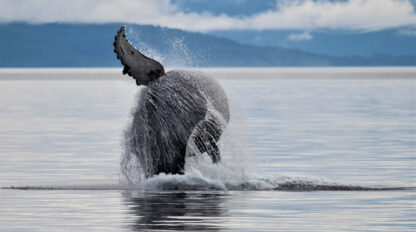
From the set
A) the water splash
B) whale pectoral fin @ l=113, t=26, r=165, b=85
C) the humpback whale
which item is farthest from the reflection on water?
the water splash

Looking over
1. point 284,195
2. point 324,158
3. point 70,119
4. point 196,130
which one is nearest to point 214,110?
point 196,130

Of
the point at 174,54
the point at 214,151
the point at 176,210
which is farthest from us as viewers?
the point at 174,54

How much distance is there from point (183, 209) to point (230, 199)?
141cm

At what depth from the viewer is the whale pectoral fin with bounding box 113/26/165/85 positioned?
1812cm

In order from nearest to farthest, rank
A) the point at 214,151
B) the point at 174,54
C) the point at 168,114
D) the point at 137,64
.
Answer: the point at 168,114
the point at 137,64
the point at 214,151
the point at 174,54

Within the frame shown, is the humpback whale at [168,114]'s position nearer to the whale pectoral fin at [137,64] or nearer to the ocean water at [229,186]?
the whale pectoral fin at [137,64]

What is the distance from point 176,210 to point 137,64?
3795 mm

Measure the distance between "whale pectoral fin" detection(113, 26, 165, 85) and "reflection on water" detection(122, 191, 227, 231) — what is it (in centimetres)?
214

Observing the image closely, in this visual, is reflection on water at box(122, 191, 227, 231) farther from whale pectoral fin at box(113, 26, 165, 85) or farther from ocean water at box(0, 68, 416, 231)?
whale pectoral fin at box(113, 26, 165, 85)

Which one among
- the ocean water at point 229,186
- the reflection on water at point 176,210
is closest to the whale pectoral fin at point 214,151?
the ocean water at point 229,186

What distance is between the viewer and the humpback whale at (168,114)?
1806cm

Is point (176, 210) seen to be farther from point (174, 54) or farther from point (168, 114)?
point (174, 54)

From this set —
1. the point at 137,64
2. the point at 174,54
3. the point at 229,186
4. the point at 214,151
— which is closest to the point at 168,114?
the point at 137,64

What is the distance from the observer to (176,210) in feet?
50.4
